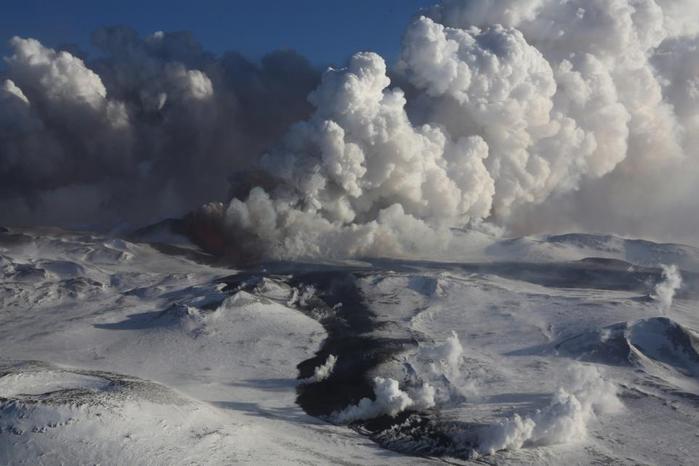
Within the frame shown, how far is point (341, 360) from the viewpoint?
52625 mm

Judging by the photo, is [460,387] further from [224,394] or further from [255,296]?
[255,296]

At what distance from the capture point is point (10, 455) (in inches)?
1257

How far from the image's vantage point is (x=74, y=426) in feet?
111

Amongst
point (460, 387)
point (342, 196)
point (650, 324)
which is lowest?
point (460, 387)

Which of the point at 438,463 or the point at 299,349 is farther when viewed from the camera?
the point at 299,349

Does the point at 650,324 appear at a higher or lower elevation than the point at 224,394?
higher

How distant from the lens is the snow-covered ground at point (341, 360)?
3684 cm

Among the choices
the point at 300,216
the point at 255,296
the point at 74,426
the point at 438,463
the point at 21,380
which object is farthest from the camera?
the point at 300,216

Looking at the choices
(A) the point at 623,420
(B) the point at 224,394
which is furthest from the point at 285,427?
(A) the point at 623,420

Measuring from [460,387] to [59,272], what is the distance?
47.2 metres

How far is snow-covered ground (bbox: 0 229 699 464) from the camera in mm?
36844

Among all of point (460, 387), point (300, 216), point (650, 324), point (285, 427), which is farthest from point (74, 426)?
point (300, 216)

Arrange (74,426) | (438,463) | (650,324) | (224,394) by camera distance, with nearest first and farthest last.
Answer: (74,426) → (438,463) → (224,394) → (650,324)

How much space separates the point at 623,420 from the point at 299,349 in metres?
22.8
